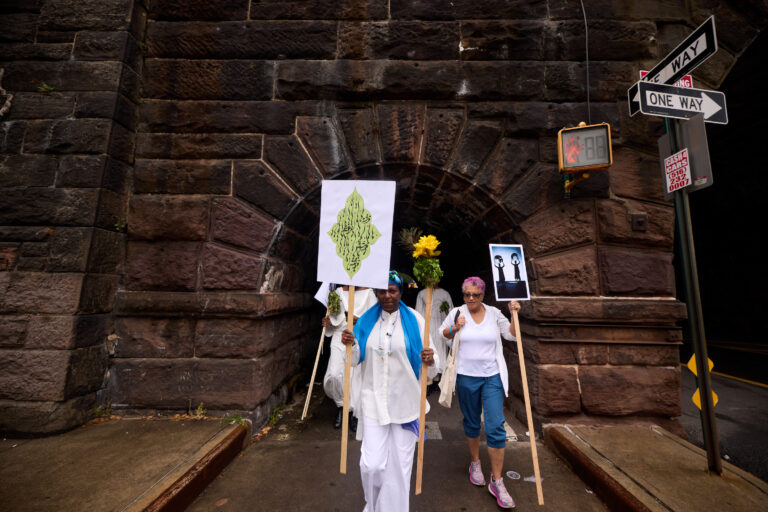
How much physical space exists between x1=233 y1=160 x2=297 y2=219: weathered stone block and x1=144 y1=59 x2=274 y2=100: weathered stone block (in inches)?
34.1

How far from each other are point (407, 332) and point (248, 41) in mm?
3862

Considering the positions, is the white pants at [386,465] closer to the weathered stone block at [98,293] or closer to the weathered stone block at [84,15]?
the weathered stone block at [98,293]

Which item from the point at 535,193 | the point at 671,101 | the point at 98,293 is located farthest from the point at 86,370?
the point at 671,101

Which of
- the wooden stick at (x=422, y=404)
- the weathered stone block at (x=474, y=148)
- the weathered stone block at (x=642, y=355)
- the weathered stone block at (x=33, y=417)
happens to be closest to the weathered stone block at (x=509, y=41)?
the weathered stone block at (x=474, y=148)

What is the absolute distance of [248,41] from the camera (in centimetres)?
385

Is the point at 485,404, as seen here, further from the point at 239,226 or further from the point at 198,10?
the point at 198,10

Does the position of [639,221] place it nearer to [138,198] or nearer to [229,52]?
[229,52]

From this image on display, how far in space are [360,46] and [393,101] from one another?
0.76 m

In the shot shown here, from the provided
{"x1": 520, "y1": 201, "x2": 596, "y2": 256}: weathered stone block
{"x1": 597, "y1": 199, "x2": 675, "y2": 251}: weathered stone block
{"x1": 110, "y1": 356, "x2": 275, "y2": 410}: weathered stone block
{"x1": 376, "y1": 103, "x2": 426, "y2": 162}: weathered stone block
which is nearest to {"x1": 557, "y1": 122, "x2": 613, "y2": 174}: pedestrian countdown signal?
{"x1": 520, "y1": 201, "x2": 596, "y2": 256}: weathered stone block

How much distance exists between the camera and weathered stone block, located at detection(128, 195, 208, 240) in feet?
11.8

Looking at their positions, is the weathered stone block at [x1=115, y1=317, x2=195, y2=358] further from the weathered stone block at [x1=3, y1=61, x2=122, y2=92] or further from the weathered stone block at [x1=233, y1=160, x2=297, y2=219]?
the weathered stone block at [x1=3, y1=61, x2=122, y2=92]

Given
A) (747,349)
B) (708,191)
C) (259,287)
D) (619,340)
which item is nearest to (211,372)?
(259,287)

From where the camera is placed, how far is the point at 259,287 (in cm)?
358

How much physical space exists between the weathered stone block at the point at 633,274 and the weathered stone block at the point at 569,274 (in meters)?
0.11
